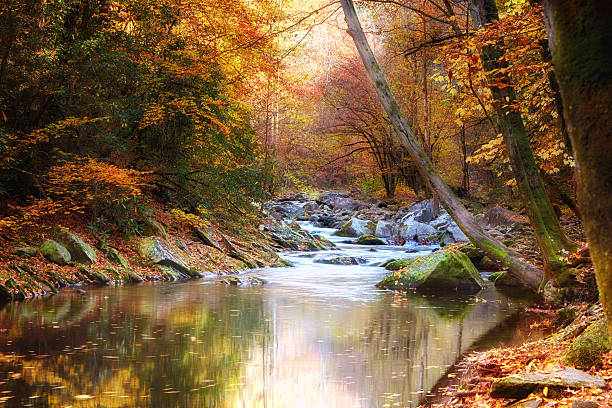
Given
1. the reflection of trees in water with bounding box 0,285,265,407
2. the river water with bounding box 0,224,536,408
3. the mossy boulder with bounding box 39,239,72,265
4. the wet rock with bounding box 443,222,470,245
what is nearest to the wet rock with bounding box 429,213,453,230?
the wet rock with bounding box 443,222,470,245

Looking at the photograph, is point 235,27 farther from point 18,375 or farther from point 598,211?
point 598,211

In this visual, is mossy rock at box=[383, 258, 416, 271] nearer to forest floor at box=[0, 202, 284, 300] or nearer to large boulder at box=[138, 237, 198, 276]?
forest floor at box=[0, 202, 284, 300]

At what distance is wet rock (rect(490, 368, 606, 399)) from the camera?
388 centimetres

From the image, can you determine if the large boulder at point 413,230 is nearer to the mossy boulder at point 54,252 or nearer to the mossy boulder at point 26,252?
the mossy boulder at point 54,252

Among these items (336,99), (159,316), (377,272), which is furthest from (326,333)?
(336,99)

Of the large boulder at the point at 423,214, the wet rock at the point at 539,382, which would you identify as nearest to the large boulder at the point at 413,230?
the large boulder at the point at 423,214

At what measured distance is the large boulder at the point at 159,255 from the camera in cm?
1375

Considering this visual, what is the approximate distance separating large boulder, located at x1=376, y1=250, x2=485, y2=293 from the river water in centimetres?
62

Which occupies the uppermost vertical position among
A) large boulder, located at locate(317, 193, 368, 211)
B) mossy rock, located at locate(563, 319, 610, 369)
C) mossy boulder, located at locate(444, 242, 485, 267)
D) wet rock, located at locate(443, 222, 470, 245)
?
large boulder, located at locate(317, 193, 368, 211)

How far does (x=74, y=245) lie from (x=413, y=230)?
616 inches

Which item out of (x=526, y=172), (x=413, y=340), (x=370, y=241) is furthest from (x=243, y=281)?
(x=370, y=241)

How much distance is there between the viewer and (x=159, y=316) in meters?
8.88

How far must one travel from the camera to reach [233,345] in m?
7.28

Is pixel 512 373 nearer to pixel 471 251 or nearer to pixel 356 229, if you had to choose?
pixel 471 251
